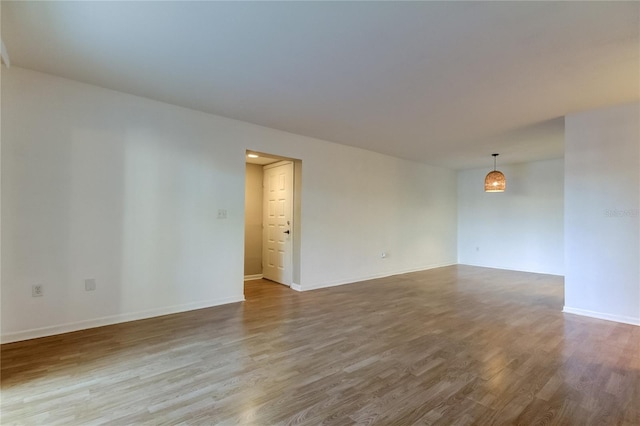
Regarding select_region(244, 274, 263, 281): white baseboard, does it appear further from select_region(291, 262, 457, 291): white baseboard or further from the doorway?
select_region(291, 262, 457, 291): white baseboard

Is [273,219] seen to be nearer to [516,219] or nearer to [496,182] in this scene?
[496,182]

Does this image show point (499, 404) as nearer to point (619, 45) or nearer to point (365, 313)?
point (365, 313)

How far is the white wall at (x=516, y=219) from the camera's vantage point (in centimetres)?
649

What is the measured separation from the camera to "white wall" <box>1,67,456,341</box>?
278 centimetres

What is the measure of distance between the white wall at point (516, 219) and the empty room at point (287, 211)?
1.85 meters

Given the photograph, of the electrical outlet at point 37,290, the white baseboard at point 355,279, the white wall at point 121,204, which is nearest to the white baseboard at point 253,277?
the white baseboard at point 355,279

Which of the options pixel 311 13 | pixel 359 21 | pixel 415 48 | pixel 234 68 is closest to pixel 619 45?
pixel 415 48

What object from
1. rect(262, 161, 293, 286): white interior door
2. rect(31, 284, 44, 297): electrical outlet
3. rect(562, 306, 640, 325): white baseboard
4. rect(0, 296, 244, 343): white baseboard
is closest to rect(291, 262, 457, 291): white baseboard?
rect(262, 161, 293, 286): white interior door

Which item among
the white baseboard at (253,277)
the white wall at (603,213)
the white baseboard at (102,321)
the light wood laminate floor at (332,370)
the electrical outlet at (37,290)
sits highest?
the white wall at (603,213)

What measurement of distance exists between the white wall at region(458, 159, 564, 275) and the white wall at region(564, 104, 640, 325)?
3.22m

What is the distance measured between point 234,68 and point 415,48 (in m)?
1.54

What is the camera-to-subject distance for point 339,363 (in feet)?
7.85

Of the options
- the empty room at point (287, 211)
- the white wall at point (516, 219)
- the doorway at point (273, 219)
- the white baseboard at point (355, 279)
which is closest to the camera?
the empty room at point (287, 211)

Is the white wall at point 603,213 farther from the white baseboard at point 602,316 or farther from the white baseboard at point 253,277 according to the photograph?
the white baseboard at point 253,277
